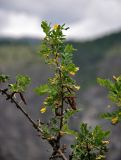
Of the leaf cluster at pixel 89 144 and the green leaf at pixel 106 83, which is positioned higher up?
the green leaf at pixel 106 83

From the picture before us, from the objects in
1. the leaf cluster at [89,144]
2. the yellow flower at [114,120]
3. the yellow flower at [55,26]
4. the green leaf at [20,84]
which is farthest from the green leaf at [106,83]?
the green leaf at [20,84]

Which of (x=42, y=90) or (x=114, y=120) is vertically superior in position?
(x=42, y=90)

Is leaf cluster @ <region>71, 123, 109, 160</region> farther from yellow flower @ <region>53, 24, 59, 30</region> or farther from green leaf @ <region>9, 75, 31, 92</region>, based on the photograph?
yellow flower @ <region>53, 24, 59, 30</region>

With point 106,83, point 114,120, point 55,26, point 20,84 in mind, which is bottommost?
point 114,120

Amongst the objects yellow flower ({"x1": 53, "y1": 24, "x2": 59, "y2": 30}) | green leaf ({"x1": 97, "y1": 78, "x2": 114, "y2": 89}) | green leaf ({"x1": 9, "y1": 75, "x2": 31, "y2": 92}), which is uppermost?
yellow flower ({"x1": 53, "y1": 24, "x2": 59, "y2": 30})

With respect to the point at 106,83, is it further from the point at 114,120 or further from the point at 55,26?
the point at 55,26

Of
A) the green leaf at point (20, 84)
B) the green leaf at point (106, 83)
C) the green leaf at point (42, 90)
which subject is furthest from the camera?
the green leaf at point (20, 84)

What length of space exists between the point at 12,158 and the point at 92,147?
184 metres

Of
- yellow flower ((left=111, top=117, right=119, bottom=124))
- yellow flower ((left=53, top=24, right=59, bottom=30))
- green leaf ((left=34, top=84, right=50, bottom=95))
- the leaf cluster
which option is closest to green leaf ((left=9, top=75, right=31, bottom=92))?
green leaf ((left=34, top=84, right=50, bottom=95))

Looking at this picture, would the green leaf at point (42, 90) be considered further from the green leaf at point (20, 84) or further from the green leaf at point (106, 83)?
the green leaf at point (106, 83)

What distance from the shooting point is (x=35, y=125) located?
5.55 m

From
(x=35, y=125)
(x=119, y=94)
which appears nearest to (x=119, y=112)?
(x=119, y=94)

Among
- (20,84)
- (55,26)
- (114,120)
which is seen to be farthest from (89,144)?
(55,26)

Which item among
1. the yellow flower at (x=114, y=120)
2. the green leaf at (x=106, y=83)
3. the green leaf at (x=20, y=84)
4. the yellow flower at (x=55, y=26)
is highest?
the yellow flower at (x=55, y=26)
